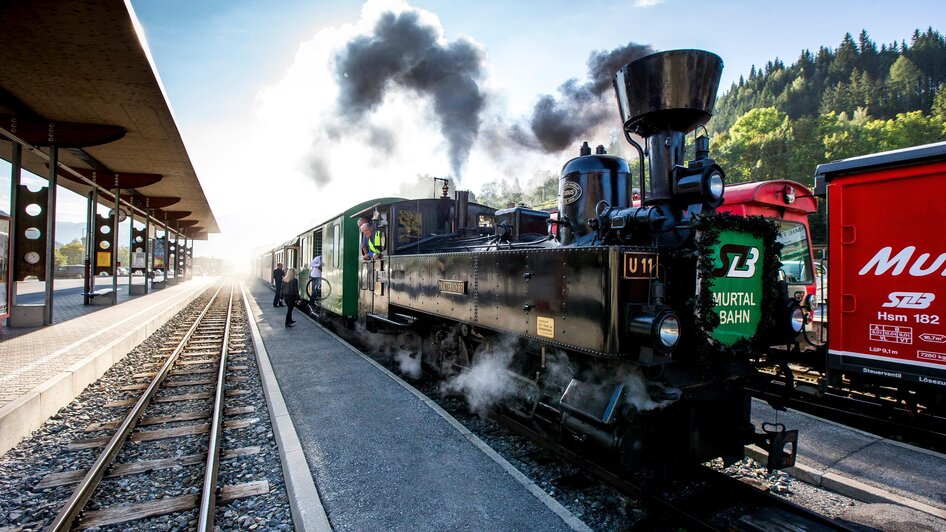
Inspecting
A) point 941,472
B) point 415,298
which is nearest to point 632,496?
point 941,472

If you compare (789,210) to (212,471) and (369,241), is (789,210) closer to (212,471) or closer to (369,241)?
(369,241)

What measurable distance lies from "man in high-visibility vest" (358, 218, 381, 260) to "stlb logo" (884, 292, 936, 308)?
6.33m

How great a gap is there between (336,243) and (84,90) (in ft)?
16.2

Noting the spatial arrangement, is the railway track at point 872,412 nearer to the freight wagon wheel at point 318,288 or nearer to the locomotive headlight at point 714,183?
the locomotive headlight at point 714,183

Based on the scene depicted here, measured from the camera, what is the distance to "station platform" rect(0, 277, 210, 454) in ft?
14.8

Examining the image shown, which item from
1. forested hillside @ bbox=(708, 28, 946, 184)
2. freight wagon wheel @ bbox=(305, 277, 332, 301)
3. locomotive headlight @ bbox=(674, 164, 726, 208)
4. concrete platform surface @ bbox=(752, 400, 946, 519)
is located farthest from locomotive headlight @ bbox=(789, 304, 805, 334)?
forested hillside @ bbox=(708, 28, 946, 184)

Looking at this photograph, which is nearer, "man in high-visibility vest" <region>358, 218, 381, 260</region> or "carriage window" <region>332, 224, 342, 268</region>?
"man in high-visibility vest" <region>358, 218, 381, 260</region>

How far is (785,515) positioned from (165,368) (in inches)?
320

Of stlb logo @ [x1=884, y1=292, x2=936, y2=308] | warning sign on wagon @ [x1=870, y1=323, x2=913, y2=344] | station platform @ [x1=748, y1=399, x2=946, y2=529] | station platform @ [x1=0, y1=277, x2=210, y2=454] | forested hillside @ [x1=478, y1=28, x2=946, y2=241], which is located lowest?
station platform @ [x1=748, y1=399, x2=946, y2=529]

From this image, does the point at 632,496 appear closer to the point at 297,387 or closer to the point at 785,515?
the point at 785,515

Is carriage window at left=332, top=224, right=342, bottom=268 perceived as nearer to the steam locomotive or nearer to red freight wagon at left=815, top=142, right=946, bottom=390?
the steam locomotive

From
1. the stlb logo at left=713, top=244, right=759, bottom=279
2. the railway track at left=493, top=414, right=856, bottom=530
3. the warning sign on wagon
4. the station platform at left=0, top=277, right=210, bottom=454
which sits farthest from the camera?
the station platform at left=0, top=277, right=210, bottom=454

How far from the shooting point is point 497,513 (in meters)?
3.07

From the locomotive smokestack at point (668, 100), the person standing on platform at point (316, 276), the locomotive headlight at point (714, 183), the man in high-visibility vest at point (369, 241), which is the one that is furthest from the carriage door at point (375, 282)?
the locomotive headlight at point (714, 183)
